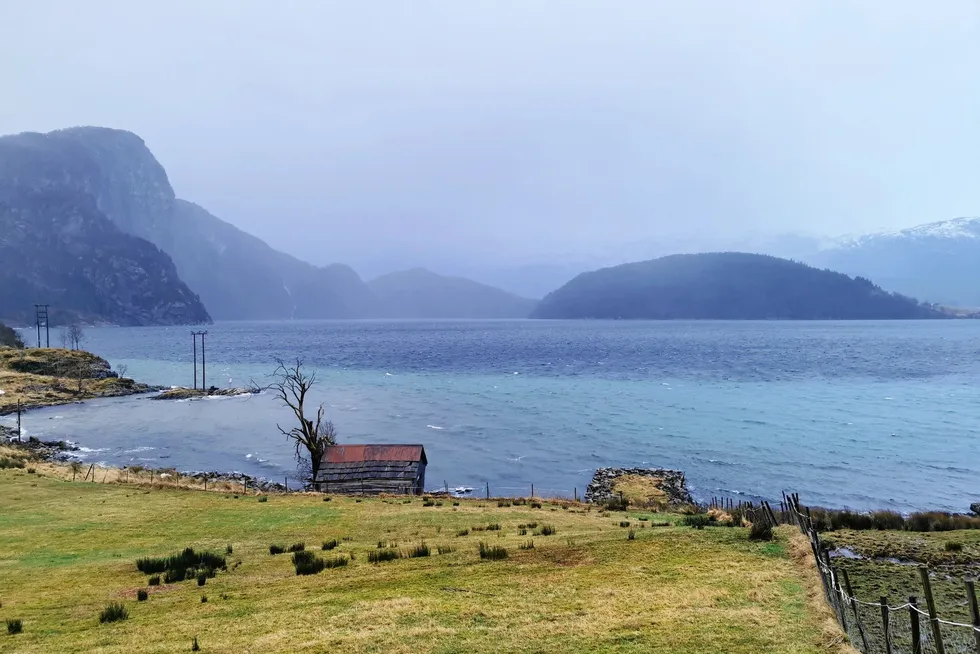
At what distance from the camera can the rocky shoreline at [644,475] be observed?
44219 millimetres

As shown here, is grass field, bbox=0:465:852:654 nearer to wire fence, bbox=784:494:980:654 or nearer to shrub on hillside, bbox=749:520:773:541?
shrub on hillside, bbox=749:520:773:541

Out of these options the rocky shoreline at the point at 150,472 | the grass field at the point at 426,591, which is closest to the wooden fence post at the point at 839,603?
the grass field at the point at 426,591

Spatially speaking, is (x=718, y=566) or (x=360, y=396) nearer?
(x=718, y=566)

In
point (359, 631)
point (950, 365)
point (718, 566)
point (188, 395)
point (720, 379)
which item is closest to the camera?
point (359, 631)

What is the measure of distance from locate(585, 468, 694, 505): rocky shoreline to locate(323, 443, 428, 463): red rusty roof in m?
13.1

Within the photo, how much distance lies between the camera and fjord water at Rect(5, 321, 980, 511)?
2076 inches

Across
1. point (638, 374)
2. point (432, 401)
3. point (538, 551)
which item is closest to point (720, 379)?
point (638, 374)

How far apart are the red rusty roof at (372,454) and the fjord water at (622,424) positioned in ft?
23.3

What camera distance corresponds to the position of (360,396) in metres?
98.1

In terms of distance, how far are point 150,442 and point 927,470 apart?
7882 centimetres

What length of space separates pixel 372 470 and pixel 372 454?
147 cm

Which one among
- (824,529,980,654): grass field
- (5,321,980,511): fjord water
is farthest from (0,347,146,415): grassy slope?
A: (824,529,980,654): grass field

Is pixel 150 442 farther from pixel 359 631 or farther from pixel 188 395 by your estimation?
pixel 359 631

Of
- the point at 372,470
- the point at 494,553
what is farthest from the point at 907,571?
the point at 372,470
